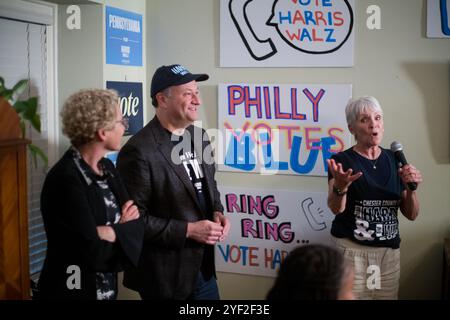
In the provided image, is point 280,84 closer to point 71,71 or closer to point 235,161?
point 235,161

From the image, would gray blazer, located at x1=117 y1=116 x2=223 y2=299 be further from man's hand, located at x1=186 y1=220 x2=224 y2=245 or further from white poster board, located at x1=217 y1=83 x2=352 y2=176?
white poster board, located at x1=217 y1=83 x2=352 y2=176

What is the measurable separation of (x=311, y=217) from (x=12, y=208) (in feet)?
6.62

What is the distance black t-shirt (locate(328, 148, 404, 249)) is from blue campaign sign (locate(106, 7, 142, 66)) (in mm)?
1533

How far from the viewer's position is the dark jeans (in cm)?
271

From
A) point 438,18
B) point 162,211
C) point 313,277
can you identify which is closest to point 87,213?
point 162,211

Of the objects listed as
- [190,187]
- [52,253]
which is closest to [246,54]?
[190,187]

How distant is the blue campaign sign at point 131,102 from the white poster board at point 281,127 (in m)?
0.52

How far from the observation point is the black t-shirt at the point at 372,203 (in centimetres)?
267

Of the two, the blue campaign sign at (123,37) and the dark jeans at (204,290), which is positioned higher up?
the blue campaign sign at (123,37)

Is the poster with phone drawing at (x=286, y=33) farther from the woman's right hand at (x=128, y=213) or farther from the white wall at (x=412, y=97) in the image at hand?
the woman's right hand at (x=128, y=213)

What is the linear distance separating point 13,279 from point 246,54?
209 cm

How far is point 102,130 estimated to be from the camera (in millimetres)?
2123

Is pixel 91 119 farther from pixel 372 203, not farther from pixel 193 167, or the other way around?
pixel 372 203

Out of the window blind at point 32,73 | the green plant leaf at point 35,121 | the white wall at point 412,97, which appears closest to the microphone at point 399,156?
the white wall at point 412,97
